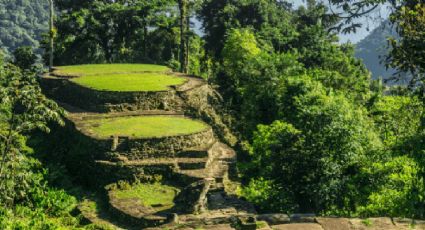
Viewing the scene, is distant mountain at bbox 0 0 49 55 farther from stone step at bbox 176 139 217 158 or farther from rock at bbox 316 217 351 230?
rock at bbox 316 217 351 230

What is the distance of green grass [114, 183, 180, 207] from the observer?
618 inches

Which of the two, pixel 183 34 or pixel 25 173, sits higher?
pixel 183 34

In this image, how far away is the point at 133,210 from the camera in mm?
14789

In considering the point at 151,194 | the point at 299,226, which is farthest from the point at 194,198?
the point at 299,226

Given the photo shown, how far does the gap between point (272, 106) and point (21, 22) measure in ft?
294

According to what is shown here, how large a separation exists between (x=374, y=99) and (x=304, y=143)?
14.2 metres

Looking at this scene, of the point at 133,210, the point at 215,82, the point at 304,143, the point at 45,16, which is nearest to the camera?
the point at 304,143

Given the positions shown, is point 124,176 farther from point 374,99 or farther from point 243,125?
point 374,99

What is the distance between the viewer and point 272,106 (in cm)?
2286

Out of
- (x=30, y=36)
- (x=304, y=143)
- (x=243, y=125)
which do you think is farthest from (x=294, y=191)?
(x=30, y=36)

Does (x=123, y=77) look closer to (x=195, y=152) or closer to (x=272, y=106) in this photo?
(x=272, y=106)

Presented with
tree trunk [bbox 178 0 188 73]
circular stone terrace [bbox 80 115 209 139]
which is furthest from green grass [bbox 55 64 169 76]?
circular stone terrace [bbox 80 115 209 139]

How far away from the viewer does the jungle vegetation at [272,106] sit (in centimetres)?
1266

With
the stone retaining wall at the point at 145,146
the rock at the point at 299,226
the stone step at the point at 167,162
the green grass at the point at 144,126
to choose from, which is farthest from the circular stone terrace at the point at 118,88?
the rock at the point at 299,226
